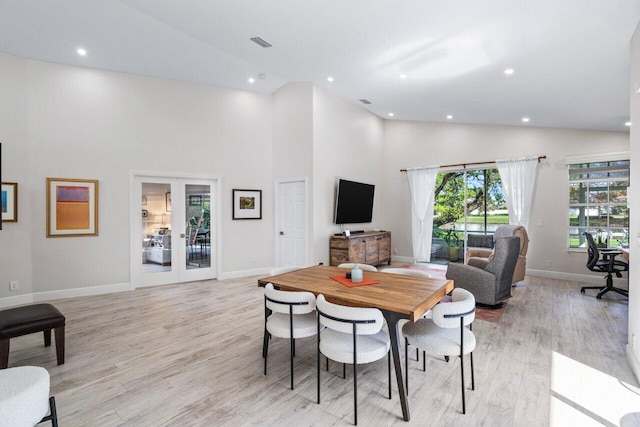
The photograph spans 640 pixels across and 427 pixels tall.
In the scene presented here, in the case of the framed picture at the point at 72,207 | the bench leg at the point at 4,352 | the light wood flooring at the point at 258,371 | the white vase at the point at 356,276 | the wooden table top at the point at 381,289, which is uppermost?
the framed picture at the point at 72,207

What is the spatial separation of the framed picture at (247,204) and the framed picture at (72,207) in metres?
2.31

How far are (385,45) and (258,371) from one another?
3.90 meters

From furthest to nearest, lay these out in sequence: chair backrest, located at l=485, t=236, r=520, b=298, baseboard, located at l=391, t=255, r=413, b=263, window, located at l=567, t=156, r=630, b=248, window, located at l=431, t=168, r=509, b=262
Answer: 1. baseboard, located at l=391, t=255, r=413, b=263
2. window, located at l=431, t=168, r=509, b=262
3. window, located at l=567, t=156, r=630, b=248
4. chair backrest, located at l=485, t=236, r=520, b=298

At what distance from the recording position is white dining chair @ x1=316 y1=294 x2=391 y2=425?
197cm

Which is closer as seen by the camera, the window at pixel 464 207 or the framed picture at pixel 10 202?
the framed picture at pixel 10 202

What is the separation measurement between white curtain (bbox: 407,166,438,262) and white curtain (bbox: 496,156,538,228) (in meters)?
1.50

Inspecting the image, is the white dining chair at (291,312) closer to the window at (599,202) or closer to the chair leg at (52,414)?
the chair leg at (52,414)

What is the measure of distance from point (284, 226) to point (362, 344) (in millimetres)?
4498

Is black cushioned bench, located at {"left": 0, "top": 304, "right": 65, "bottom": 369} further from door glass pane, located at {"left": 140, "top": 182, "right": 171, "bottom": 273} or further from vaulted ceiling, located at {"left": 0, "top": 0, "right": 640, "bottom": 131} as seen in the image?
vaulted ceiling, located at {"left": 0, "top": 0, "right": 640, "bottom": 131}

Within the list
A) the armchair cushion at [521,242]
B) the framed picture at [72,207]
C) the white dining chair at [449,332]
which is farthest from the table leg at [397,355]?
the framed picture at [72,207]

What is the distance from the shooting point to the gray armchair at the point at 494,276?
4133mm

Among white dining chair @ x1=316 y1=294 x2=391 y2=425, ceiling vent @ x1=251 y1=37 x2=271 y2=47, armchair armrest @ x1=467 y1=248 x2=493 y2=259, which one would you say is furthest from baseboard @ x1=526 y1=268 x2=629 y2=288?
ceiling vent @ x1=251 y1=37 x2=271 y2=47

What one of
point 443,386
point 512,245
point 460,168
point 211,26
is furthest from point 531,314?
point 211,26

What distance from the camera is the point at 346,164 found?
682 centimetres
